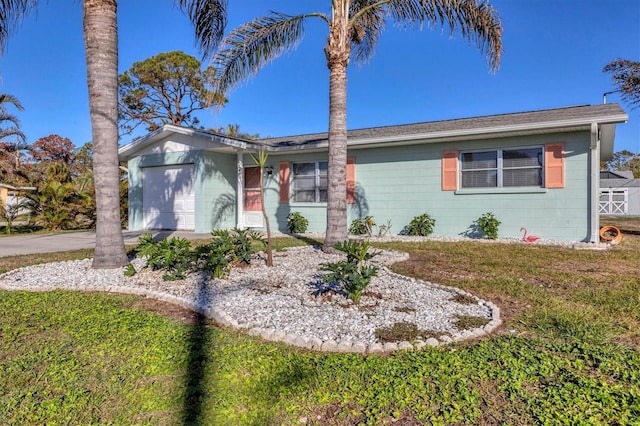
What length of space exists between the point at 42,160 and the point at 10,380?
143 feet

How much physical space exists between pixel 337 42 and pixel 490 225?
18.7ft

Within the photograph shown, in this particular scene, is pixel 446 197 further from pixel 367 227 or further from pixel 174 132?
pixel 174 132

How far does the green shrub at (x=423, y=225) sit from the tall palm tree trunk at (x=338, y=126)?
3812 millimetres

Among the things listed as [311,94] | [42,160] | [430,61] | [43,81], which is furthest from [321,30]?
[42,160]

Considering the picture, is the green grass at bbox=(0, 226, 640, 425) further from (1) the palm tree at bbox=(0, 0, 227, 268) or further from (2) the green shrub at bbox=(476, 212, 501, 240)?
(2) the green shrub at bbox=(476, 212, 501, 240)

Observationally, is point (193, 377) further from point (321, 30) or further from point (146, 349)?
point (321, 30)

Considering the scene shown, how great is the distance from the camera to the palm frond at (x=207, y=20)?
25.0 ft

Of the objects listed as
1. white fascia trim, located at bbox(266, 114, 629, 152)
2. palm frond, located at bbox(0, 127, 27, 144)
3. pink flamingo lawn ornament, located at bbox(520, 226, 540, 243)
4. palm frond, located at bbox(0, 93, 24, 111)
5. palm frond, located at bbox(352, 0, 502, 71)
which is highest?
palm frond, located at bbox(0, 93, 24, 111)

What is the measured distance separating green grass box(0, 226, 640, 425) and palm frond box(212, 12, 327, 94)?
5.89 m

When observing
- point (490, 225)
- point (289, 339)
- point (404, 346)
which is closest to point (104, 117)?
point (289, 339)

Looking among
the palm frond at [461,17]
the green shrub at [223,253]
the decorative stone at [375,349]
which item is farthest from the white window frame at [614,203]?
the decorative stone at [375,349]

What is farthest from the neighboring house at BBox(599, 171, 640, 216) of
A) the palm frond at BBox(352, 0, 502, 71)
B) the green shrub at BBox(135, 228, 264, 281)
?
the green shrub at BBox(135, 228, 264, 281)

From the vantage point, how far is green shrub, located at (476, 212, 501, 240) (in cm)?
984

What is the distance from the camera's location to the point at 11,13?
666cm
